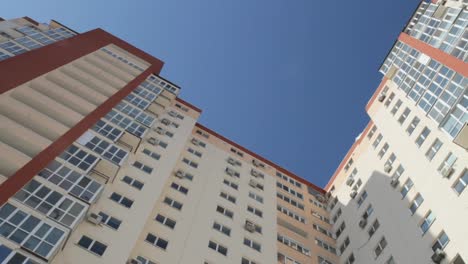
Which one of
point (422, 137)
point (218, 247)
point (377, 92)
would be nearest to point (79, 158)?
point (218, 247)

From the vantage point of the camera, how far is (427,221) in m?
27.1

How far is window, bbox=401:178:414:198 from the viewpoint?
101ft

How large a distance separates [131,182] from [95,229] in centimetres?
525

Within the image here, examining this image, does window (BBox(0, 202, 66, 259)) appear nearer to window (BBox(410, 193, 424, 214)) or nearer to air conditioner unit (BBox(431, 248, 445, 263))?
air conditioner unit (BBox(431, 248, 445, 263))

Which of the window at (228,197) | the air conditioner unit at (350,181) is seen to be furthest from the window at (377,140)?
the window at (228,197)

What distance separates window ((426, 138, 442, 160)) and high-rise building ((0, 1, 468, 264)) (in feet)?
0.38

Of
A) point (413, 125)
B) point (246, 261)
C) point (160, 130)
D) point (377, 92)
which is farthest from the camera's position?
point (377, 92)

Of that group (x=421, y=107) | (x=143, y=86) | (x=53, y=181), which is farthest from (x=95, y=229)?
(x=421, y=107)

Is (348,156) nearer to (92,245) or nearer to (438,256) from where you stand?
(438,256)

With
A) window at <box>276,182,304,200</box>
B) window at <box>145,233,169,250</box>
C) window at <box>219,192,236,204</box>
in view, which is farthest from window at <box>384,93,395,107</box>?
window at <box>145,233,169,250</box>

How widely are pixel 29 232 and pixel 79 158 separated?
6676mm

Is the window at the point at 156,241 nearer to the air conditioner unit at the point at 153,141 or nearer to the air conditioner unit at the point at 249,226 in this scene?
the air conditioner unit at the point at 249,226

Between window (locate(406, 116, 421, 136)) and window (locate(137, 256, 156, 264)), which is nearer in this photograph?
window (locate(137, 256, 156, 264))

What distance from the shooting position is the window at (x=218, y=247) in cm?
2788
